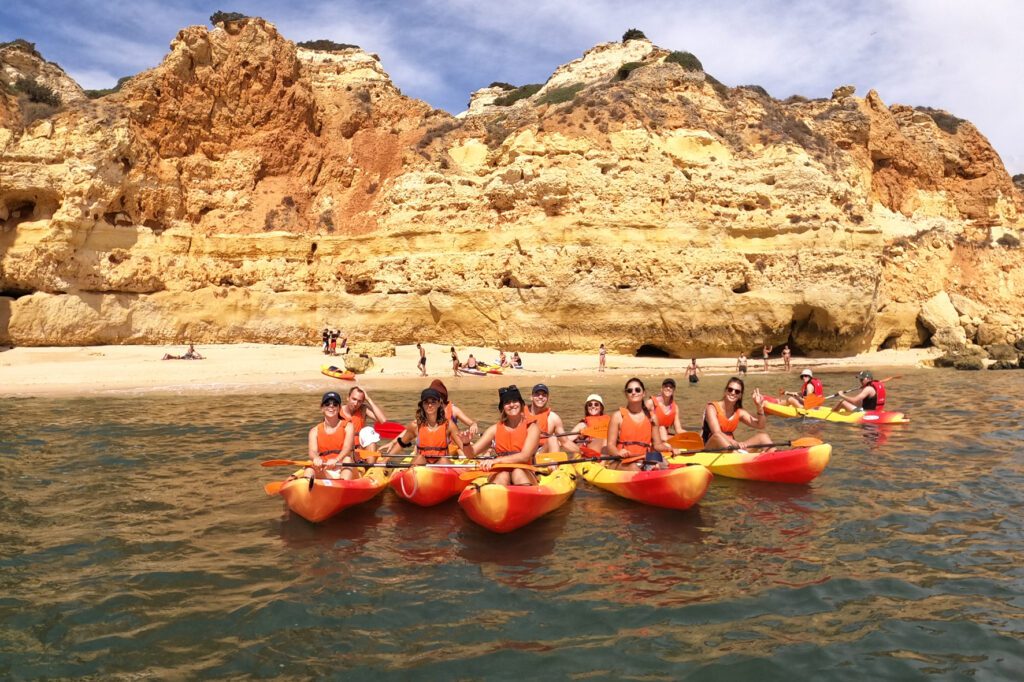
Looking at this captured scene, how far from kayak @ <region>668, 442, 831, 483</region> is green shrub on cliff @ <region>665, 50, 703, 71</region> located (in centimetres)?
2932

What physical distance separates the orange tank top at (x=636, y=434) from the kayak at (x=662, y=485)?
31 centimetres

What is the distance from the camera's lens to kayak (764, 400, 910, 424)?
12.7 m

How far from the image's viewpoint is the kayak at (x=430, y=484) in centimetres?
698

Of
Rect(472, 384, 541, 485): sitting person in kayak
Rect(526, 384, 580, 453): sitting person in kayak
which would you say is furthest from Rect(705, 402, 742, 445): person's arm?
Rect(472, 384, 541, 485): sitting person in kayak

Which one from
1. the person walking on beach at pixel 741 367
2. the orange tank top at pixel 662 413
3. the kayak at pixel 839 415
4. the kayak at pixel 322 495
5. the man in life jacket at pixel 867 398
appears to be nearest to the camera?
the kayak at pixel 322 495

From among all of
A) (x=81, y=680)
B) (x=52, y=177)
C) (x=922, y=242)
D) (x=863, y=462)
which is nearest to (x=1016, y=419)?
(x=863, y=462)

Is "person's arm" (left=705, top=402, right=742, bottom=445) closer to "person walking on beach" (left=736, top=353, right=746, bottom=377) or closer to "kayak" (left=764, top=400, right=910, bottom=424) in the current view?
"kayak" (left=764, top=400, right=910, bottom=424)

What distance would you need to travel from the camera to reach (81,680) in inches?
147

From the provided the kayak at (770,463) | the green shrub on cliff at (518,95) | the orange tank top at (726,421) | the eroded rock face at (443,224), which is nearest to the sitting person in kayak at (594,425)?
the kayak at (770,463)

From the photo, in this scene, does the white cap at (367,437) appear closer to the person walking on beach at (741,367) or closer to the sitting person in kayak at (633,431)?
the sitting person in kayak at (633,431)

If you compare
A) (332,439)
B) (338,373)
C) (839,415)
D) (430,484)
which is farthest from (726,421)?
(338,373)

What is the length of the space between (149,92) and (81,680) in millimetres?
28536

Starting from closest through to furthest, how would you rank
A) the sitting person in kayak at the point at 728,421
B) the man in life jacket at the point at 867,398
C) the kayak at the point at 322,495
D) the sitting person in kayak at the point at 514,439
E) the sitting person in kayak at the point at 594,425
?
1. the kayak at the point at 322,495
2. the sitting person in kayak at the point at 514,439
3. the sitting person in kayak at the point at 728,421
4. the sitting person in kayak at the point at 594,425
5. the man in life jacket at the point at 867,398

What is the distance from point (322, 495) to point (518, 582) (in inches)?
92.0
